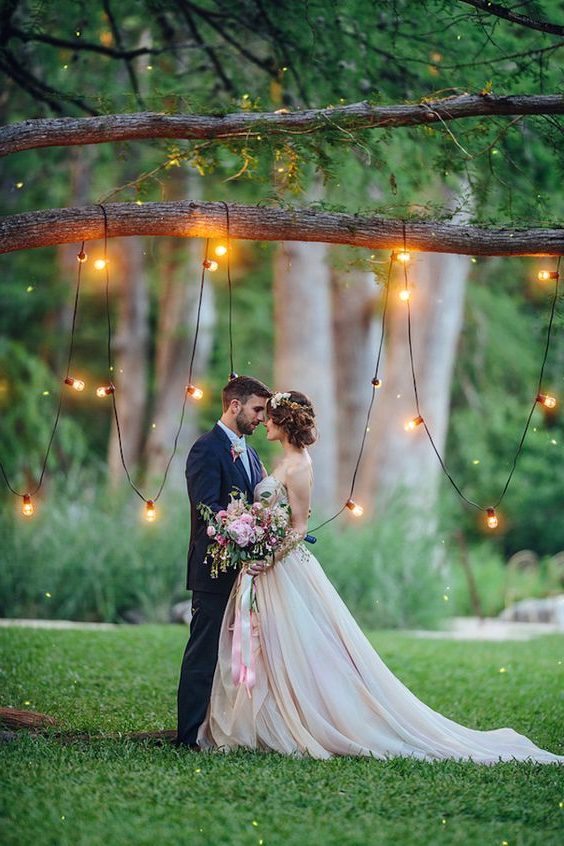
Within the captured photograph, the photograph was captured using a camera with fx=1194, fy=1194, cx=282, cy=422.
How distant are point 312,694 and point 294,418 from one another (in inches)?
56.6

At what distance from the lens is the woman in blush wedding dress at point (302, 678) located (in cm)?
607

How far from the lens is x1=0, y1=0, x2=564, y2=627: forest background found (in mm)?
8055

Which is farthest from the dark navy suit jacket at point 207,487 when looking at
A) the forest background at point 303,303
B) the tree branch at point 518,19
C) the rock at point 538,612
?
the rock at point 538,612

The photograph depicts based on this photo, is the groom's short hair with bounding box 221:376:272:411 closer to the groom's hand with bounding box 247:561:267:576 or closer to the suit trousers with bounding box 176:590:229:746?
the groom's hand with bounding box 247:561:267:576

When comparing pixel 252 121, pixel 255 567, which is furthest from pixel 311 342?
pixel 255 567

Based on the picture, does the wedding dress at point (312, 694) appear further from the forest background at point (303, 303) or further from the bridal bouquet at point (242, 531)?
the forest background at point (303, 303)

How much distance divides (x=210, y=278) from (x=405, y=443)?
5.45 m

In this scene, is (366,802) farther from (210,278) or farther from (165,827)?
(210,278)

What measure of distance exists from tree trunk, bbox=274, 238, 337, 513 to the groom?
8.71 metres

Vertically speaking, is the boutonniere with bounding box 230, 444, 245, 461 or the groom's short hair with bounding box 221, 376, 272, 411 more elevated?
the groom's short hair with bounding box 221, 376, 272, 411

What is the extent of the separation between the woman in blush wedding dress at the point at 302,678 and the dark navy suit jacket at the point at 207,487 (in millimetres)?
123

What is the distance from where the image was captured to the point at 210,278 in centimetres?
Answer: 1947

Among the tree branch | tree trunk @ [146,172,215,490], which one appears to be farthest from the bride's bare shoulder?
tree trunk @ [146,172,215,490]

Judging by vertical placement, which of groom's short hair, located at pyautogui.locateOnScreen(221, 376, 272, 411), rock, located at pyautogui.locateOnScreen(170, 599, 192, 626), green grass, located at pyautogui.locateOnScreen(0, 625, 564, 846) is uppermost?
groom's short hair, located at pyautogui.locateOnScreen(221, 376, 272, 411)
